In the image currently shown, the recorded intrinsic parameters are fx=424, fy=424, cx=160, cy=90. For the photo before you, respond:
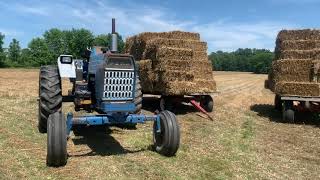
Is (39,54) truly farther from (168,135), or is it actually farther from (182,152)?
(168,135)

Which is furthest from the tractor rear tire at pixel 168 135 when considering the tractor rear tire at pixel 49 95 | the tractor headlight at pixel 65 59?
the tractor headlight at pixel 65 59

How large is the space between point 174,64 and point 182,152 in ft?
18.9

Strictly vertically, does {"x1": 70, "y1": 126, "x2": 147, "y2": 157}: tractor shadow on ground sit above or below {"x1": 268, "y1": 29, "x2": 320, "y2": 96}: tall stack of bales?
below

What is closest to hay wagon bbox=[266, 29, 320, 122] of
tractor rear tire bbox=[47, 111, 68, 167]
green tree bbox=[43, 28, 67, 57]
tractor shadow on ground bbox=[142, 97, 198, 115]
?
tractor shadow on ground bbox=[142, 97, 198, 115]

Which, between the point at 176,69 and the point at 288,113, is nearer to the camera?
the point at 288,113

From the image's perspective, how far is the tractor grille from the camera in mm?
7914

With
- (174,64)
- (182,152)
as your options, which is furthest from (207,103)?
(182,152)

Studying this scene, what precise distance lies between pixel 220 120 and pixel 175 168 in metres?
5.99

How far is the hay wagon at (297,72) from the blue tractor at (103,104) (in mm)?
6315

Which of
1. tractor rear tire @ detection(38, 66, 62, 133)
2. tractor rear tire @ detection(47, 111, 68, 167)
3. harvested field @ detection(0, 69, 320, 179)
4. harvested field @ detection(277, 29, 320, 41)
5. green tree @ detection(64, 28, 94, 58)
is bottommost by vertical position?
harvested field @ detection(0, 69, 320, 179)

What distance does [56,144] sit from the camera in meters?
6.80

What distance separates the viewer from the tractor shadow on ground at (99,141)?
8102 millimetres

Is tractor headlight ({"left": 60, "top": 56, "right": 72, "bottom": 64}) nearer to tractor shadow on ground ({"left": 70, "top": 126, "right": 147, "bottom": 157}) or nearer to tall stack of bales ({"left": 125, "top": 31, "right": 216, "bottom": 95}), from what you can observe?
tractor shadow on ground ({"left": 70, "top": 126, "right": 147, "bottom": 157})

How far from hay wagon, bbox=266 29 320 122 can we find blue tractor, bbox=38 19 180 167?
631cm
